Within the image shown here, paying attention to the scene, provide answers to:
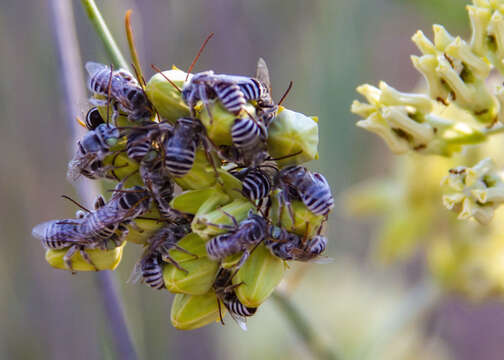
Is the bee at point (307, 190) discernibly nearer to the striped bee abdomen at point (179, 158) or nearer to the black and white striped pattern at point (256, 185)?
the black and white striped pattern at point (256, 185)

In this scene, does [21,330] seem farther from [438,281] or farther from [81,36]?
[438,281]

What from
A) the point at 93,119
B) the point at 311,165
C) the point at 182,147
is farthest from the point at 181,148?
the point at 311,165

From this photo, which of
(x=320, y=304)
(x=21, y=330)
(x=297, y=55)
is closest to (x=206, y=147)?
(x=21, y=330)

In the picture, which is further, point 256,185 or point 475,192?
point 475,192

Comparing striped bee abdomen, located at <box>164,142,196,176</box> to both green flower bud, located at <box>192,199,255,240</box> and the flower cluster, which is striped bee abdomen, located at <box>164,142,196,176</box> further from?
the flower cluster

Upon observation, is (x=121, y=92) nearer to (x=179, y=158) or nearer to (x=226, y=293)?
(x=179, y=158)

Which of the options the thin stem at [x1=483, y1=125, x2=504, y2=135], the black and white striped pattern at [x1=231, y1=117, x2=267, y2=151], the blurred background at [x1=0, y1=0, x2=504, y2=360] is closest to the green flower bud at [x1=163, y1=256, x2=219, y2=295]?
the black and white striped pattern at [x1=231, y1=117, x2=267, y2=151]
